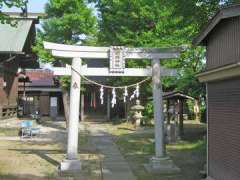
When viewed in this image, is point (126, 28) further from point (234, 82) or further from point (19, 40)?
point (234, 82)

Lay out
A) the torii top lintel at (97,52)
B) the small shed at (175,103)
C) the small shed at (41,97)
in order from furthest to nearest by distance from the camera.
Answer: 1. the small shed at (41,97)
2. the small shed at (175,103)
3. the torii top lintel at (97,52)

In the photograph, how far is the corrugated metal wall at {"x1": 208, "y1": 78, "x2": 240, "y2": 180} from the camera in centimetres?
995

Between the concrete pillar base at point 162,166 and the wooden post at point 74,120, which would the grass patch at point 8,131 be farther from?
the concrete pillar base at point 162,166

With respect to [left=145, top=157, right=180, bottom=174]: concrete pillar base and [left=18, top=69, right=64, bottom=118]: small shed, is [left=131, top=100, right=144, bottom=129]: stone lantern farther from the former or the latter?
[left=145, top=157, right=180, bottom=174]: concrete pillar base

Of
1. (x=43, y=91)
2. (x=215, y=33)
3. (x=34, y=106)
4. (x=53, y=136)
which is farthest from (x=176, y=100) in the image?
(x=34, y=106)

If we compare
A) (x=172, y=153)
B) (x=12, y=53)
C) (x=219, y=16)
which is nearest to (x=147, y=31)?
(x=12, y=53)

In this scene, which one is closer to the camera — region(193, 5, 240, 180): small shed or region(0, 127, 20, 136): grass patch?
region(193, 5, 240, 180): small shed

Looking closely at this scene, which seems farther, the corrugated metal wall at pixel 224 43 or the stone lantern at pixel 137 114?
the stone lantern at pixel 137 114

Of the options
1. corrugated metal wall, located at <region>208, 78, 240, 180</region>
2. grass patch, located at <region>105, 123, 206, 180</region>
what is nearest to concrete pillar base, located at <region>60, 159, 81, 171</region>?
grass patch, located at <region>105, 123, 206, 180</region>

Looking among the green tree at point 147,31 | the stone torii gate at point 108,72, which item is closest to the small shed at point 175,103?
the green tree at point 147,31

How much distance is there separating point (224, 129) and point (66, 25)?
20282 mm

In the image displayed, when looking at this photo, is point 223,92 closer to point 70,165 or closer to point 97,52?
point 97,52

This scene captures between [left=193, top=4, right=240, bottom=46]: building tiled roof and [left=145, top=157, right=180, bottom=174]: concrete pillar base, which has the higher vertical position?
[left=193, top=4, right=240, bottom=46]: building tiled roof

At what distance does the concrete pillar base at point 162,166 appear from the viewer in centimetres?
→ 1413
